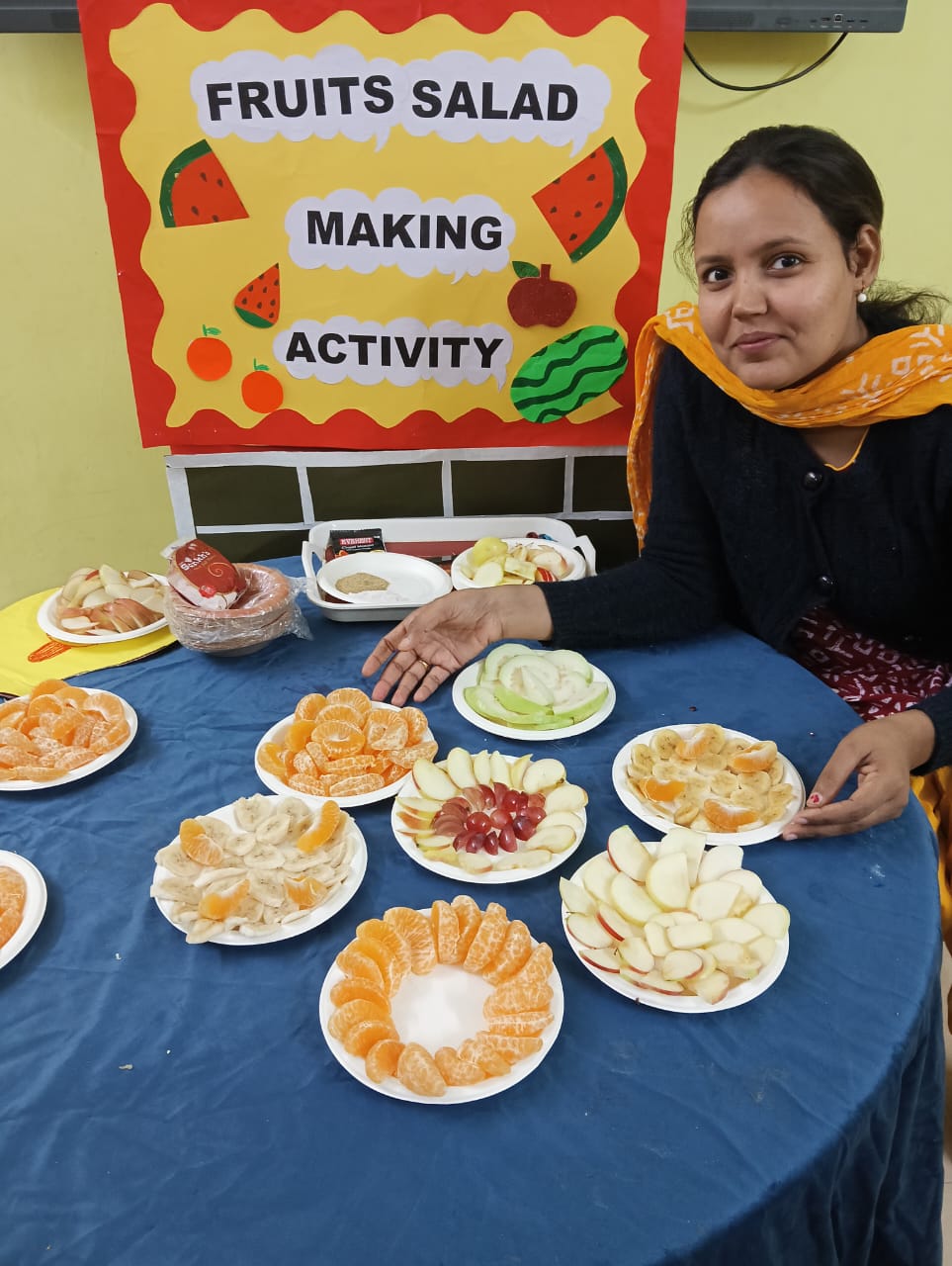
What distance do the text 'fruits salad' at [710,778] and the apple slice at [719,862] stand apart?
0.11 metres

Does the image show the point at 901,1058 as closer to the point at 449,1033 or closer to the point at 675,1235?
the point at 675,1235

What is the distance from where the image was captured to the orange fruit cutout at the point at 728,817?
4.20 ft

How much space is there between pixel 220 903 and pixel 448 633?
79 cm

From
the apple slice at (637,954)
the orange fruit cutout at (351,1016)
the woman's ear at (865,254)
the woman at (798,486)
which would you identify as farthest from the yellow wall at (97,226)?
the orange fruit cutout at (351,1016)

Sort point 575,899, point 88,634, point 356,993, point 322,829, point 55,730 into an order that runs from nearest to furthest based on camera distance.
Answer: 1. point 356,993
2. point 575,899
3. point 322,829
4. point 55,730
5. point 88,634

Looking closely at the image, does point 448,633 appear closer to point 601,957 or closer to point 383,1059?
point 601,957

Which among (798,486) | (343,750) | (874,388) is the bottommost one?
(343,750)

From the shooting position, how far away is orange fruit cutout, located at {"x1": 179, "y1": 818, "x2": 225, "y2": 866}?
121 centimetres

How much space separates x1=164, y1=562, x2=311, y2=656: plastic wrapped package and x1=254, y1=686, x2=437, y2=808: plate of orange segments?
0.90 feet

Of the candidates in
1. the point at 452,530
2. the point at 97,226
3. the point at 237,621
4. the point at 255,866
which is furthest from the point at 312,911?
the point at 97,226

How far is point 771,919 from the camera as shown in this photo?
1082mm

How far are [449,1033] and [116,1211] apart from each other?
0.38m

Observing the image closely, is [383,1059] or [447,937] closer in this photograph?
[383,1059]

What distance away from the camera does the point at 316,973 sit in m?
1.10
